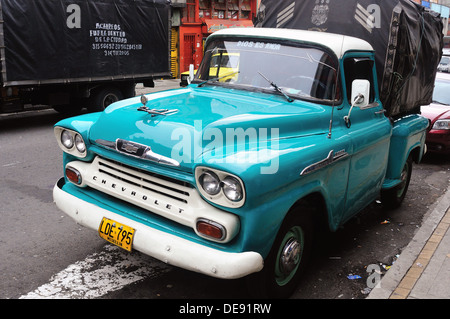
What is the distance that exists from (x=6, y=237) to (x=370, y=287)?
3515 millimetres

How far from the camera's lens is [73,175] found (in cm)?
386

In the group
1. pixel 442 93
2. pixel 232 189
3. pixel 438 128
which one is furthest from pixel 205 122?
pixel 442 93

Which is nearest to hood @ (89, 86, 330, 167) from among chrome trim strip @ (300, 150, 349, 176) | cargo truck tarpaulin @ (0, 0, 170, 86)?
chrome trim strip @ (300, 150, 349, 176)

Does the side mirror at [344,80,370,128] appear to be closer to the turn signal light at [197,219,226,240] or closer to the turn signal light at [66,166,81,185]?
the turn signal light at [197,219,226,240]

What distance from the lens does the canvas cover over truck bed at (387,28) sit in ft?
17.3

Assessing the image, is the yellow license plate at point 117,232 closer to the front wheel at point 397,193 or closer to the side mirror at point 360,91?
the side mirror at point 360,91

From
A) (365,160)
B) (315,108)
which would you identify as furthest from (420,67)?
(315,108)

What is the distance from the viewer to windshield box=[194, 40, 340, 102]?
4129mm

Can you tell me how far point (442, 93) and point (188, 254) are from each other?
829 centimetres

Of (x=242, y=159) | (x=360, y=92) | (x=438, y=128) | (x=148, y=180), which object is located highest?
(x=360, y=92)

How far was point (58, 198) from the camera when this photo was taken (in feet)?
12.5

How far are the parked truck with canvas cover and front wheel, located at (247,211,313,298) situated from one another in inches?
0.4

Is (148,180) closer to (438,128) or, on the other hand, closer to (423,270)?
(423,270)

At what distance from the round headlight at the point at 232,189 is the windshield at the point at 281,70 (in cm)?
145
